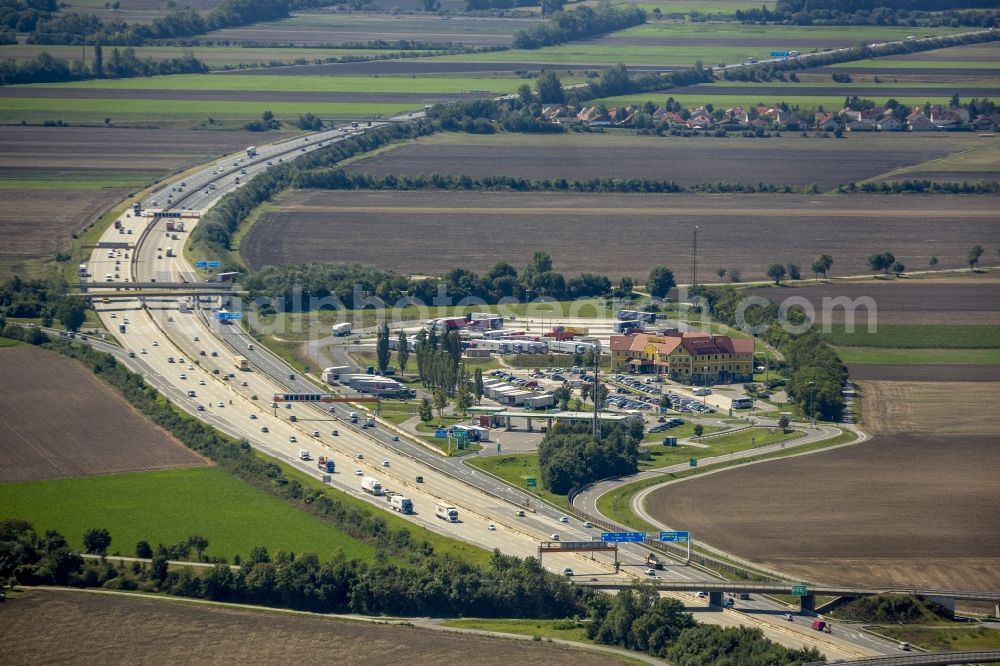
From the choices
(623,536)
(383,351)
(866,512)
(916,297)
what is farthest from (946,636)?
(916,297)

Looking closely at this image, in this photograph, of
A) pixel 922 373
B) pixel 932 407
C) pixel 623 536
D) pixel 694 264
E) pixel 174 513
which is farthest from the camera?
pixel 694 264

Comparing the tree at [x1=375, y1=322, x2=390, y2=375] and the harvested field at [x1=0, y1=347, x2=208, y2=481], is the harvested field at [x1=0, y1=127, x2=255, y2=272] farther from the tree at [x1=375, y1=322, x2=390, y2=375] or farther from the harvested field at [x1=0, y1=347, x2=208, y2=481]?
the tree at [x1=375, y1=322, x2=390, y2=375]

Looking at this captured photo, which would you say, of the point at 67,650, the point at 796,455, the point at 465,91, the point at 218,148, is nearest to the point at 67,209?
the point at 218,148

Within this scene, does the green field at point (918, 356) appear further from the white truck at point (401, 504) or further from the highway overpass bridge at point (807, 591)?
the highway overpass bridge at point (807, 591)

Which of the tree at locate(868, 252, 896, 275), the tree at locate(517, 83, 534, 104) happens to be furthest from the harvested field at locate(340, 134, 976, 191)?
the tree at locate(868, 252, 896, 275)

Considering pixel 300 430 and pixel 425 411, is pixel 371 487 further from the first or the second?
pixel 425 411

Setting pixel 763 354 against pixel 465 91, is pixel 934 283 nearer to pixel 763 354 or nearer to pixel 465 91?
pixel 763 354
